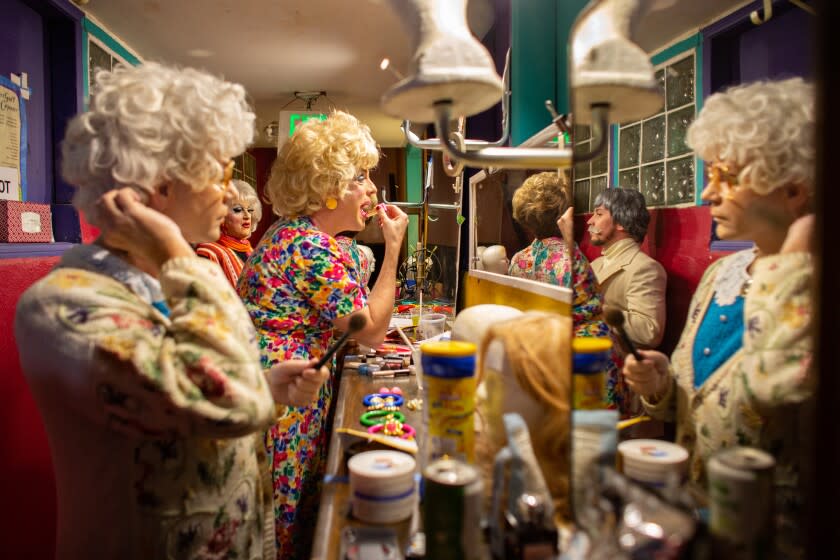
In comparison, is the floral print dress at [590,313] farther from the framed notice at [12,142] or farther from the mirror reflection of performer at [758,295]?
the framed notice at [12,142]

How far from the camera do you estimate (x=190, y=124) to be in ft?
2.98

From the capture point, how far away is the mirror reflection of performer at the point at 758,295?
17.4 inches

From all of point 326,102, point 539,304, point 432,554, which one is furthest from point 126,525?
point 326,102

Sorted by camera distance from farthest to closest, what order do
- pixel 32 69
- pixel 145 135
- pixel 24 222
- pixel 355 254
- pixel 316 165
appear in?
pixel 32 69
pixel 24 222
pixel 355 254
pixel 316 165
pixel 145 135

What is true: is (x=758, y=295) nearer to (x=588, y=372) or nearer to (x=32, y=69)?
(x=588, y=372)

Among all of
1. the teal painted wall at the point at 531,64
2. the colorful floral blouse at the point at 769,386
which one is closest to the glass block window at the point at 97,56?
the teal painted wall at the point at 531,64

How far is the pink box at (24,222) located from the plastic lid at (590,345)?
2.67m

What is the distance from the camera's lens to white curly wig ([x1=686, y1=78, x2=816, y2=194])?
0.43m

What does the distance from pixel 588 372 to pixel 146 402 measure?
602 millimetres

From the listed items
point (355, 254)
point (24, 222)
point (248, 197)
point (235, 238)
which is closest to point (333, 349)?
point (355, 254)

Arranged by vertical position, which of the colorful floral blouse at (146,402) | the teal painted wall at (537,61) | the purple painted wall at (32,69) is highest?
the purple painted wall at (32,69)

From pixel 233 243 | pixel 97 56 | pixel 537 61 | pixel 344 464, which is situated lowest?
pixel 344 464

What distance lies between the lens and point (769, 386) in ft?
1.57

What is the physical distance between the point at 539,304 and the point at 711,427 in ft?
1.54
